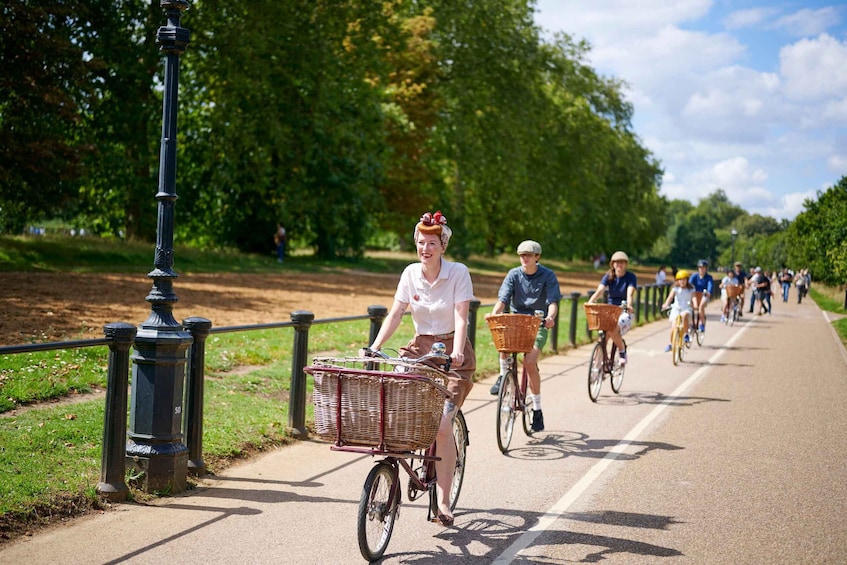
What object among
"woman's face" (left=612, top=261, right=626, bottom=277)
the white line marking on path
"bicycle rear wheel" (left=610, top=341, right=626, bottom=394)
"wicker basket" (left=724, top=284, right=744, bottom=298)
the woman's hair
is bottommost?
the white line marking on path

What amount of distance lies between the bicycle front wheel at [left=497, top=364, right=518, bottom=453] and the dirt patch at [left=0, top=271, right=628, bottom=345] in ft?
21.0

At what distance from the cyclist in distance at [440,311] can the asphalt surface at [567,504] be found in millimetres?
498

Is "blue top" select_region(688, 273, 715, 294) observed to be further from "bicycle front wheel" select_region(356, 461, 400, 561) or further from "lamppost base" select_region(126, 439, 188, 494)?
"bicycle front wheel" select_region(356, 461, 400, 561)

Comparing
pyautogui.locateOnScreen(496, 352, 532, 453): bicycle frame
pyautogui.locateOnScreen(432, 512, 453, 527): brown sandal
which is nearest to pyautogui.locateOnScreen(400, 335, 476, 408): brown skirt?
pyautogui.locateOnScreen(432, 512, 453, 527): brown sandal

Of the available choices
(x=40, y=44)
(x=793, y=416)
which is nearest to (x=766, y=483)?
(x=793, y=416)

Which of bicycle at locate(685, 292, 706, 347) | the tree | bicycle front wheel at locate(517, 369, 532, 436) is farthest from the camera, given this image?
the tree

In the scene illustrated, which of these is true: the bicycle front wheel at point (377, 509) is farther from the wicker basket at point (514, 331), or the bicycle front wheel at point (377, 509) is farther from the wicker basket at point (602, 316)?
the wicker basket at point (602, 316)

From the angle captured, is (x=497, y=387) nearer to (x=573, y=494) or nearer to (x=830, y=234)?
(x=573, y=494)

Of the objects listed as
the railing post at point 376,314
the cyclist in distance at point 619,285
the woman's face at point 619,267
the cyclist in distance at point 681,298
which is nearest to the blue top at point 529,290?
the railing post at point 376,314

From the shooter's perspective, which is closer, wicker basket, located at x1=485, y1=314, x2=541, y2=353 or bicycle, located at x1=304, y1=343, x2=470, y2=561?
bicycle, located at x1=304, y1=343, x2=470, y2=561

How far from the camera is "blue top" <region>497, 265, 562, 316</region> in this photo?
9500mm

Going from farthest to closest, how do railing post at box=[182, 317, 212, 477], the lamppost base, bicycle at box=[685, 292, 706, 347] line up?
bicycle at box=[685, 292, 706, 347], railing post at box=[182, 317, 212, 477], the lamppost base

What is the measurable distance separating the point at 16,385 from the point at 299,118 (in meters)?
27.8

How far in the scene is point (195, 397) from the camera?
23.8ft
